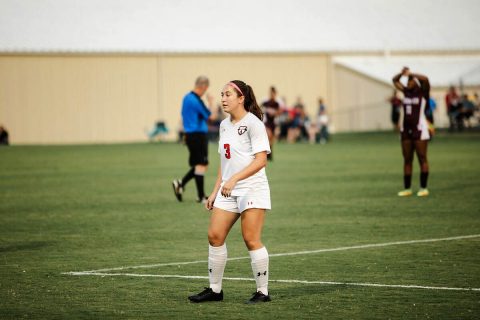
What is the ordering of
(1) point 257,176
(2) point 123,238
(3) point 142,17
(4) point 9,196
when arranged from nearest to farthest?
(1) point 257,176, (2) point 123,238, (4) point 9,196, (3) point 142,17

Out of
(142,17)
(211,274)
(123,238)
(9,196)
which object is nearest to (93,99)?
(142,17)

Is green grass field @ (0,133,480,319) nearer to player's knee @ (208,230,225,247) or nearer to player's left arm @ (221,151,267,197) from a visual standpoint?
player's knee @ (208,230,225,247)

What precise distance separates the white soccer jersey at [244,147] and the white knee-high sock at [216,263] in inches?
20.5

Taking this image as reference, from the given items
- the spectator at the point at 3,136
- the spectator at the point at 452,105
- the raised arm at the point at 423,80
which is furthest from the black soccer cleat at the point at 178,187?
the spectator at the point at 3,136

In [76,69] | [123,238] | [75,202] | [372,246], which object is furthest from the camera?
[76,69]

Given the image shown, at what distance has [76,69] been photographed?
5622cm

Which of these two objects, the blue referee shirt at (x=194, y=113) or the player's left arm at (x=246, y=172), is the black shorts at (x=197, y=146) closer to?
the blue referee shirt at (x=194, y=113)

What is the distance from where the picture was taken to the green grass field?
8992 millimetres

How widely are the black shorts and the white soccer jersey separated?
8.97m

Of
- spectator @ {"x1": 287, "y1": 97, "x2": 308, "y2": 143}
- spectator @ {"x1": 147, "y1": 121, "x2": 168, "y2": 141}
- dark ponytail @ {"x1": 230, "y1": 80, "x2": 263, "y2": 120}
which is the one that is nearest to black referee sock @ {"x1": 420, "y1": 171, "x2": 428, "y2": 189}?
dark ponytail @ {"x1": 230, "y1": 80, "x2": 263, "y2": 120}

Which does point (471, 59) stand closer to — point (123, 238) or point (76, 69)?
point (76, 69)

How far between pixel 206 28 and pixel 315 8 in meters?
8.11

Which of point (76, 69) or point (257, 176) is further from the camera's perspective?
point (76, 69)

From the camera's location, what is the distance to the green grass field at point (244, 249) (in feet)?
29.5
